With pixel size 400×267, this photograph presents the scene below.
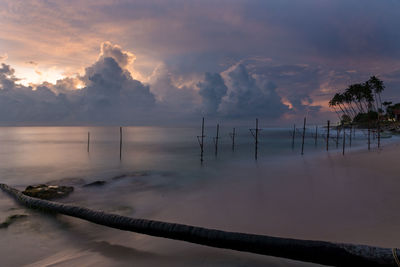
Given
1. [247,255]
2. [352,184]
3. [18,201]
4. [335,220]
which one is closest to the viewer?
[247,255]

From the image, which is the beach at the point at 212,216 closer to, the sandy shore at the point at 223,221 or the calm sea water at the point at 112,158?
the sandy shore at the point at 223,221

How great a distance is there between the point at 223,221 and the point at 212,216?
69 centimetres

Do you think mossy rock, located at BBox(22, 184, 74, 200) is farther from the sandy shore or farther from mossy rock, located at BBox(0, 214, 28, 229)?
mossy rock, located at BBox(0, 214, 28, 229)

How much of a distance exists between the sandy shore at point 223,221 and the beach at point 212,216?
3 cm

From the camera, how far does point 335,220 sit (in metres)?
8.23

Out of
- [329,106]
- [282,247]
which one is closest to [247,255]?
[282,247]

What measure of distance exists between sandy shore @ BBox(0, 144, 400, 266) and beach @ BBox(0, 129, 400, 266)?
0.03 metres

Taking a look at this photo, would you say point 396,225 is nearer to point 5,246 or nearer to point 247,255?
point 247,255

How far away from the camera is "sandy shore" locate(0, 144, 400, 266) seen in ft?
19.2

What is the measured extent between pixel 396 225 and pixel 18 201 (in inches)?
592

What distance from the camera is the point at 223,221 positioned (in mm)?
8648

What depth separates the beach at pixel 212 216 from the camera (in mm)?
5953

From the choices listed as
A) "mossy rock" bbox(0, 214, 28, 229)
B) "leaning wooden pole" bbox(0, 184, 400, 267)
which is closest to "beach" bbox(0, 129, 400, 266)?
"mossy rock" bbox(0, 214, 28, 229)

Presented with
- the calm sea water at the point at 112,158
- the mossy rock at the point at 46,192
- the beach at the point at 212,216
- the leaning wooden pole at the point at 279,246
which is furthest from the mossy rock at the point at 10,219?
the calm sea water at the point at 112,158
